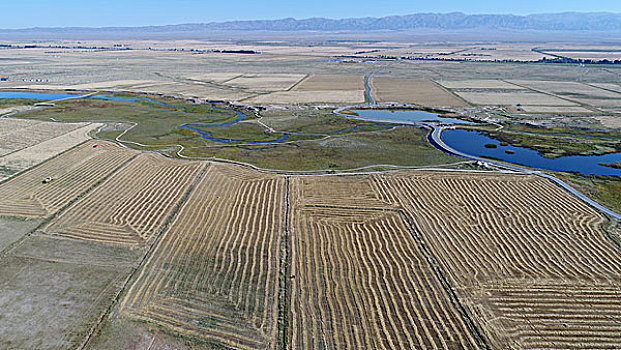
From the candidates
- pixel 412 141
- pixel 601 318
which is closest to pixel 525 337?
pixel 601 318

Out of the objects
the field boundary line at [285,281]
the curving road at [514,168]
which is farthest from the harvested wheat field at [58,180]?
the curving road at [514,168]

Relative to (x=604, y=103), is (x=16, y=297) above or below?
below

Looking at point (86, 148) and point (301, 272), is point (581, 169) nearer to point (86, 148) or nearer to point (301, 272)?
point (301, 272)

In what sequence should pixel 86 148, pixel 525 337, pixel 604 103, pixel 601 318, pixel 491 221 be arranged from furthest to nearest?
pixel 604 103, pixel 86 148, pixel 491 221, pixel 601 318, pixel 525 337

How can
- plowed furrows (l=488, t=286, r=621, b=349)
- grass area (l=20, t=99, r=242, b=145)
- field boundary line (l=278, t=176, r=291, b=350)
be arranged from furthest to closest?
1. grass area (l=20, t=99, r=242, b=145)
2. field boundary line (l=278, t=176, r=291, b=350)
3. plowed furrows (l=488, t=286, r=621, b=349)

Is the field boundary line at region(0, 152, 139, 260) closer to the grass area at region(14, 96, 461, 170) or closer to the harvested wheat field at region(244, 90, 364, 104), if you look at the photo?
the grass area at region(14, 96, 461, 170)

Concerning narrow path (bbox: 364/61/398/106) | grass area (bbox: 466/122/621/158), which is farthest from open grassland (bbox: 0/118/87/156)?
grass area (bbox: 466/122/621/158)

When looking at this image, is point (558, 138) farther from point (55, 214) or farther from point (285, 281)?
point (55, 214)

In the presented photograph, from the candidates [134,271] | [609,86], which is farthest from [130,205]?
[609,86]
